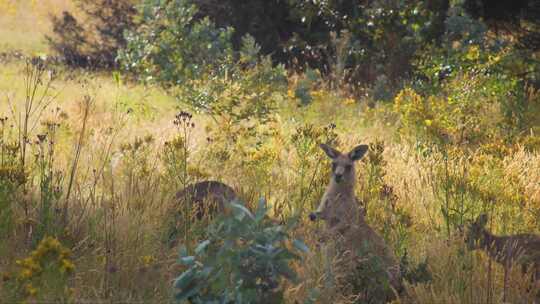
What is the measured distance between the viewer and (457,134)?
927cm

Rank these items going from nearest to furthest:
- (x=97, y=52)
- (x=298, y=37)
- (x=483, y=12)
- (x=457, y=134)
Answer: (x=457, y=134) < (x=483, y=12) < (x=298, y=37) < (x=97, y=52)

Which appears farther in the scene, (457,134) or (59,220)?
(457,134)

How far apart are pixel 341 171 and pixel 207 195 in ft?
3.80

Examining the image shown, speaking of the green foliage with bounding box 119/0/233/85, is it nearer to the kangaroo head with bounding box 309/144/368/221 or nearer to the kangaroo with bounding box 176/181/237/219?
the kangaroo with bounding box 176/181/237/219

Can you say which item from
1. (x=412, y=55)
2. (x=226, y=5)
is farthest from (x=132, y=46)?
(x=412, y=55)

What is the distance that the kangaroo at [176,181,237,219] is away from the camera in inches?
233

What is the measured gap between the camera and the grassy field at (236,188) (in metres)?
4.54

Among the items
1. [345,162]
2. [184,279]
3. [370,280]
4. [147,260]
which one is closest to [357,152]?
[345,162]

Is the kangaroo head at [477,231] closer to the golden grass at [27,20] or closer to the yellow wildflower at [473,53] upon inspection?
the yellow wildflower at [473,53]

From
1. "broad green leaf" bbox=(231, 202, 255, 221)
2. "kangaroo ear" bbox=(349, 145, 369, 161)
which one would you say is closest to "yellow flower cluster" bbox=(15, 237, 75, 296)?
"broad green leaf" bbox=(231, 202, 255, 221)

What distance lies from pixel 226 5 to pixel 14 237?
12.3 meters

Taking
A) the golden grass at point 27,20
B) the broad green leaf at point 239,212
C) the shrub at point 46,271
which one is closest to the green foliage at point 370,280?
the broad green leaf at point 239,212

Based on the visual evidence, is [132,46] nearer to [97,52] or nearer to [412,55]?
[412,55]

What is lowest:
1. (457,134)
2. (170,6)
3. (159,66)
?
(457,134)
